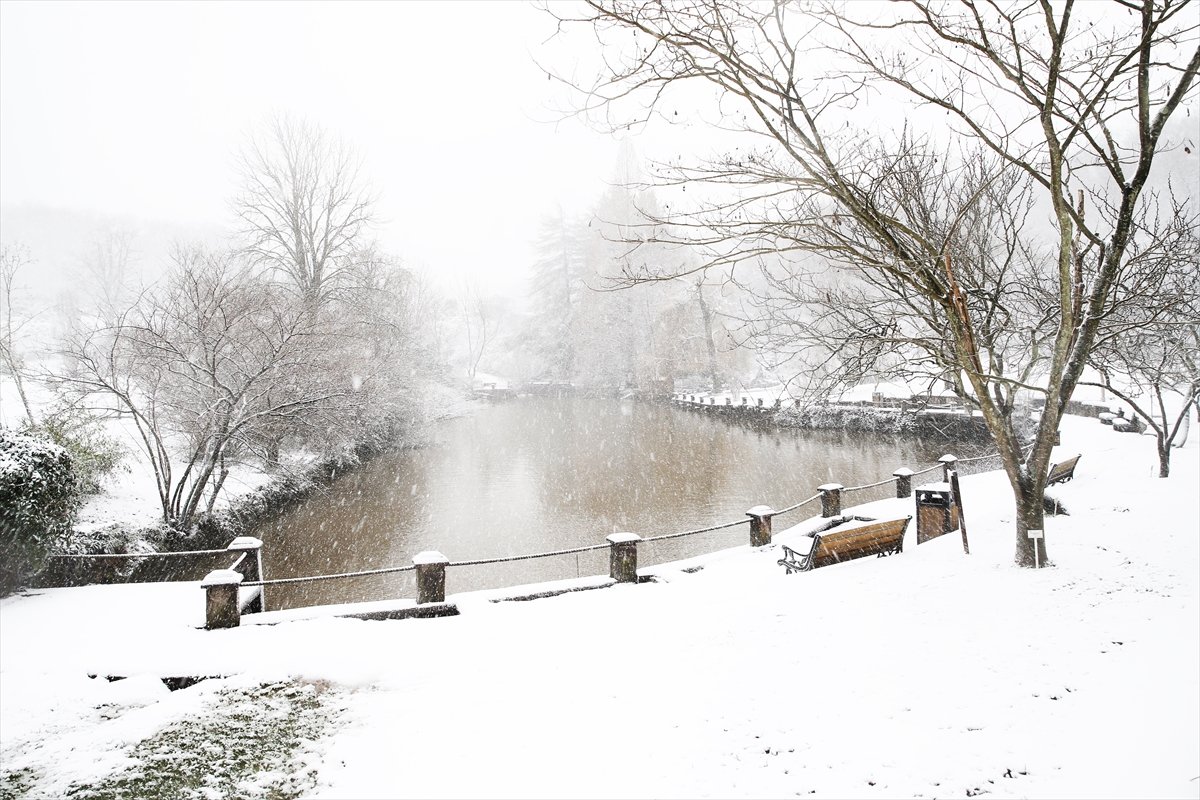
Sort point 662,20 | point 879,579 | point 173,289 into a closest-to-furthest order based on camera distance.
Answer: point 662,20 → point 879,579 → point 173,289

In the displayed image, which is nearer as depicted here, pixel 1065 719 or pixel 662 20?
pixel 1065 719

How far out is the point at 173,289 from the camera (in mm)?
14438

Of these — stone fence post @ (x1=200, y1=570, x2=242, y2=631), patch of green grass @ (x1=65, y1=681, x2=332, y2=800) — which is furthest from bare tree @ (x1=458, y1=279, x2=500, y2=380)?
patch of green grass @ (x1=65, y1=681, x2=332, y2=800)

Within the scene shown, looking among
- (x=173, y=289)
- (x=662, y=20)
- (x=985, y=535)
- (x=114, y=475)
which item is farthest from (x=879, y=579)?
(x=173, y=289)

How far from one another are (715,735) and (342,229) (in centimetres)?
2295

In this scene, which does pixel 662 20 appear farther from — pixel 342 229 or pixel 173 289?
pixel 342 229

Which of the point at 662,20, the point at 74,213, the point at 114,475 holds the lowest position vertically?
the point at 114,475

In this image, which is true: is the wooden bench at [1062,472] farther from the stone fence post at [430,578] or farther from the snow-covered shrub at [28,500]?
the snow-covered shrub at [28,500]

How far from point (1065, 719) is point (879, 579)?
119 inches

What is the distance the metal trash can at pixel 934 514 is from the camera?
9.39m

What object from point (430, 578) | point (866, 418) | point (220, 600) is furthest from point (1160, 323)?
point (866, 418)

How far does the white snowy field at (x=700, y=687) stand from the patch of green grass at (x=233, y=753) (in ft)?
0.10

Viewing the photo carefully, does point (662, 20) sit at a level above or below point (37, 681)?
above

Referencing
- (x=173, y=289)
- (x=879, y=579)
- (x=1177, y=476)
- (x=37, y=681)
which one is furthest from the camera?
(x=173, y=289)
